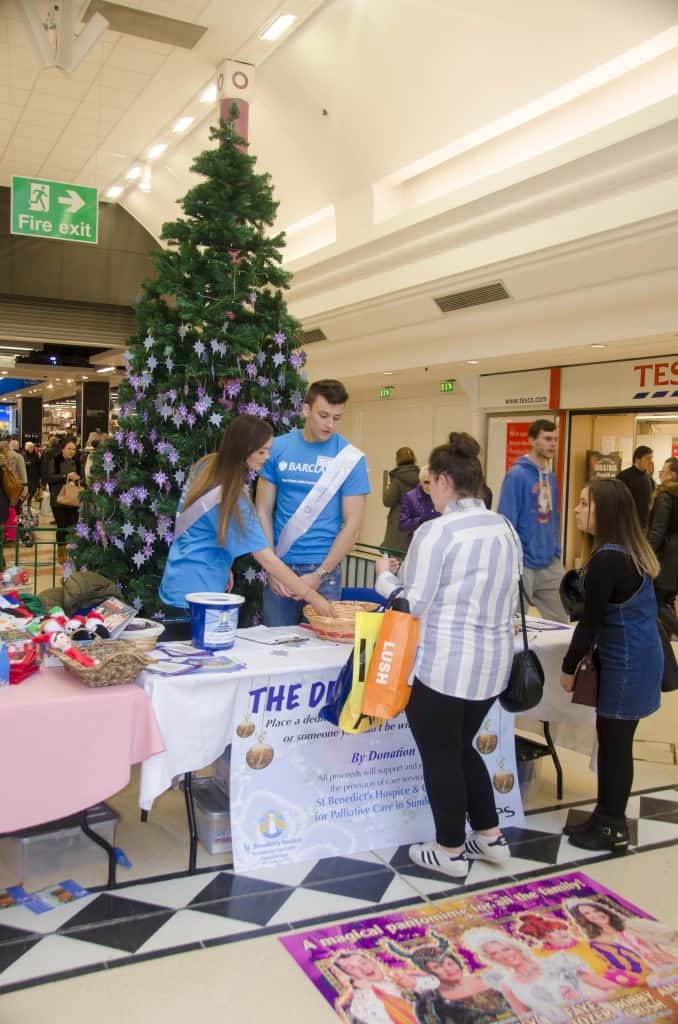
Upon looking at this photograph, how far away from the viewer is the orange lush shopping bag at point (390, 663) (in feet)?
9.09

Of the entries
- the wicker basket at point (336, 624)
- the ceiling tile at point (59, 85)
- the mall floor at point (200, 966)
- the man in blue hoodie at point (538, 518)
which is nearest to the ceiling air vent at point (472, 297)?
the man in blue hoodie at point (538, 518)

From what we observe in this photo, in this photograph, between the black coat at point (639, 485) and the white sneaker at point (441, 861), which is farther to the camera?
the black coat at point (639, 485)

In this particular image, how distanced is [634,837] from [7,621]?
8.25 feet

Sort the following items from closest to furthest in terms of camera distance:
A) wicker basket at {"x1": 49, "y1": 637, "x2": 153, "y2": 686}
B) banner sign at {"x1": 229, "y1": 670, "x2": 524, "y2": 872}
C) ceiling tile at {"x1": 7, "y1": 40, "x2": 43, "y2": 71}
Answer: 1. wicker basket at {"x1": 49, "y1": 637, "x2": 153, "y2": 686}
2. banner sign at {"x1": 229, "y1": 670, "x2": 524, "y2": 872}
3. ceiling tile at {"x1": 7, "y1": 40, "x2": 43, "y2": 71}

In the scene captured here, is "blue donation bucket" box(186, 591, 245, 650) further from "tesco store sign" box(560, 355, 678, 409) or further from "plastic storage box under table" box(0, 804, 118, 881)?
"tesco store sign" box(560, 355, 678, 409)

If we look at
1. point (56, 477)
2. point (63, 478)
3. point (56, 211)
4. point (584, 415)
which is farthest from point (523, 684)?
point (56, 477)

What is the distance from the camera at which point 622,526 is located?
3135mm

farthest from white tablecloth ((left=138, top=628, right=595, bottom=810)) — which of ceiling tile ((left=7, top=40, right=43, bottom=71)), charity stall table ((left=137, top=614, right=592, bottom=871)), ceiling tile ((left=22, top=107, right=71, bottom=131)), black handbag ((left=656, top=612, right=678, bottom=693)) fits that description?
ceiling tile ((left=22, top=107, right=71, bottom=131))

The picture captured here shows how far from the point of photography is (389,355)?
409 inches

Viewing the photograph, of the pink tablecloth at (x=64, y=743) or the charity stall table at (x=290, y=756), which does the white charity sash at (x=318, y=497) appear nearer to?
the charity stall table at (x=290, y=756)

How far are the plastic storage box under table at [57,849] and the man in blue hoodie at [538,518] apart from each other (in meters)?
2.64

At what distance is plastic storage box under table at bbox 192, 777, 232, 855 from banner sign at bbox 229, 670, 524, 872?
0.15 meters

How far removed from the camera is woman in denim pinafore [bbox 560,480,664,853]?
10.2 feet

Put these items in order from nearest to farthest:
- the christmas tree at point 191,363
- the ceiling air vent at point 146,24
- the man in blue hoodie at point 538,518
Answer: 1. the christmas tree at point 191,363
2. the man in blue hoodie at point 538,518
3. the ceiling air vent at point 146,24
